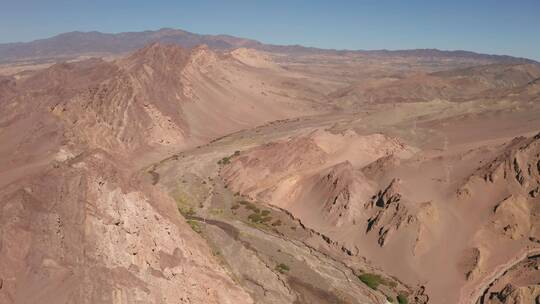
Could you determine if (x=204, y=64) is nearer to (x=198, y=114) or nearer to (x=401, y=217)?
(x=198, y=114)

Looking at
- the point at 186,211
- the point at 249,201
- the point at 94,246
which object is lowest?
the point at 186,211

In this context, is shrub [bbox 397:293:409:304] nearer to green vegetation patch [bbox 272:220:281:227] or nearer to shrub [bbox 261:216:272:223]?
green vegetation patch [bbox 272:220:281:227]

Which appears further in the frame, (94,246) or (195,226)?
(195,226)

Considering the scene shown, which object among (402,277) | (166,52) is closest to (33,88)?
(166,52)

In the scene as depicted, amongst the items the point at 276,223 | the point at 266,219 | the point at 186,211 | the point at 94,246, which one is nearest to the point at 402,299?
the point at 276,223

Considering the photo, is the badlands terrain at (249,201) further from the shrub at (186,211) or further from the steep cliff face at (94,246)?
the shrub at (186,211)

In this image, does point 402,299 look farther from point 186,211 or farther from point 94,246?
point 186,211

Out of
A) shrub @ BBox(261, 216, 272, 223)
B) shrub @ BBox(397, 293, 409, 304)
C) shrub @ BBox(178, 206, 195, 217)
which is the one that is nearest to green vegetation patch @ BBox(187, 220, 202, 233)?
shrub @ BBox(178, 206, 195, 217)

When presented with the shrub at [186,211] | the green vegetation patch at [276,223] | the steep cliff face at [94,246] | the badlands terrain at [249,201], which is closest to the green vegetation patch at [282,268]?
the badlands terrain at [249,201]
